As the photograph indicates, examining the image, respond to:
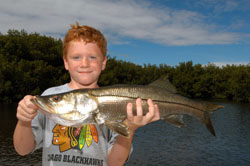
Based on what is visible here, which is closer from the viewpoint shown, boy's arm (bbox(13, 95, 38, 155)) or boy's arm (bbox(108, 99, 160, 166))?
boy's arm (bbox(13, 95, 38, 155))

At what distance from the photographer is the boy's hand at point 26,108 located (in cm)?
407

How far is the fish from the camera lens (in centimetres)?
428

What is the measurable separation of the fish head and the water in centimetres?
3502

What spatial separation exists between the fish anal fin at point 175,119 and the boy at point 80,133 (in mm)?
318

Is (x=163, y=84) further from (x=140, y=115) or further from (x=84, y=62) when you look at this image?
(x=84, y=62)

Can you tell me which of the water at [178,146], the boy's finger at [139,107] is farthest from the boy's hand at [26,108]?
the water at [178,146]

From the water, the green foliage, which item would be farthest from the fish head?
the green foliage

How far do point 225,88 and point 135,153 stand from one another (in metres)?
101

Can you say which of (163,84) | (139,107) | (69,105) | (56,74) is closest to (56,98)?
(69,105)

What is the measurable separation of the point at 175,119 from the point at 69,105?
2321 mm

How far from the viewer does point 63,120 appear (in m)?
4.27

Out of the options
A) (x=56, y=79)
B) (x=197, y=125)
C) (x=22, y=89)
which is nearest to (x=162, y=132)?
(x=197, y=125)

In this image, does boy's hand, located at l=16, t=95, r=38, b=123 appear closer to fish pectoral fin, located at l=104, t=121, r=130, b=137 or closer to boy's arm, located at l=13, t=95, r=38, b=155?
boy's arm, located at l=13, t=95, r=38, b=155

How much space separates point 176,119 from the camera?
5074 millimetres
